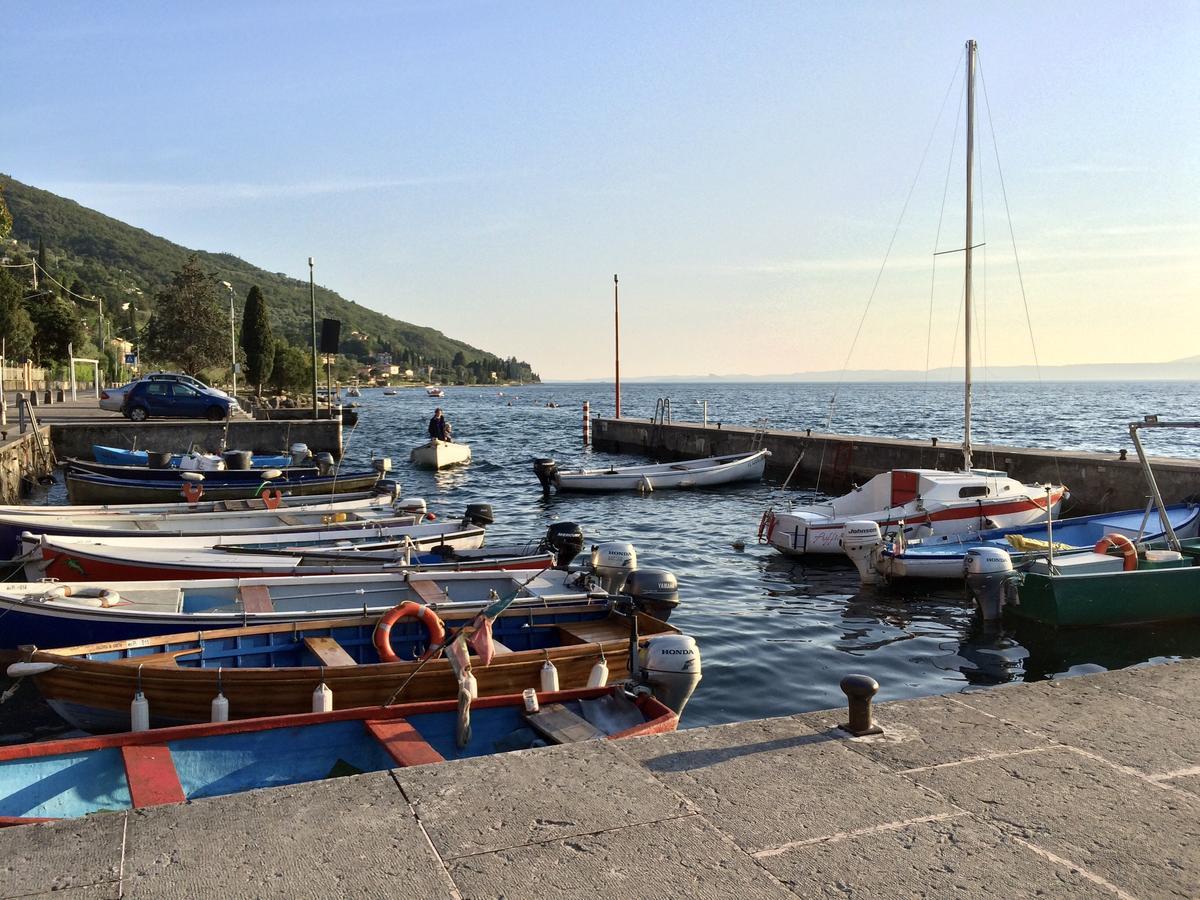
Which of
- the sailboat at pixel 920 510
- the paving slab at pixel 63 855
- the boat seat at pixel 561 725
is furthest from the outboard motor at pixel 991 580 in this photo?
the paving slab at pixel 63 855

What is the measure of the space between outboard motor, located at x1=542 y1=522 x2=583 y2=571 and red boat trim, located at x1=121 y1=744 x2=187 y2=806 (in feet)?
22.2

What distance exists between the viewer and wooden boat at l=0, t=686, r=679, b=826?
→ 563cm

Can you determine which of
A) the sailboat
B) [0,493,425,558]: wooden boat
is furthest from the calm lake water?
[0,493,425,558]: wooden boat

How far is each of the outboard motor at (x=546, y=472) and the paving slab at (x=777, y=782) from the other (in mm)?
22566

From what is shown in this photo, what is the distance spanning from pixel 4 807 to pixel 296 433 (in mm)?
31587

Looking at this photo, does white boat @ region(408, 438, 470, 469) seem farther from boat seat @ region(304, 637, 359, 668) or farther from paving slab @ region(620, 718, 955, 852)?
paving slab @ region(620, 718, 955, 852)

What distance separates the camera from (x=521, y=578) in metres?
10.6

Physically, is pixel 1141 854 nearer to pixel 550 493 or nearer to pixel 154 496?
pixel 154 496

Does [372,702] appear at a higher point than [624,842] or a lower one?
lower

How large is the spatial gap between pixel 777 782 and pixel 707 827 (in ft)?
1.84

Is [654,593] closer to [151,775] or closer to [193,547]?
[151,775]

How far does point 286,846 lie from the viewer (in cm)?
382

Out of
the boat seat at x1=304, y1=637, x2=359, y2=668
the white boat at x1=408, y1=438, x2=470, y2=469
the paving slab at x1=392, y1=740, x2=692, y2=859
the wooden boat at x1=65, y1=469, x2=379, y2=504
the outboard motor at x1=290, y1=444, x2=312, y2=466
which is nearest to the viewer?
the paving slab at x1=392, y1=740, x2=692, y2=859

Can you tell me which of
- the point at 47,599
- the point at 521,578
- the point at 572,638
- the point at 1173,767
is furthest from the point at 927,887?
the point at 47,599
